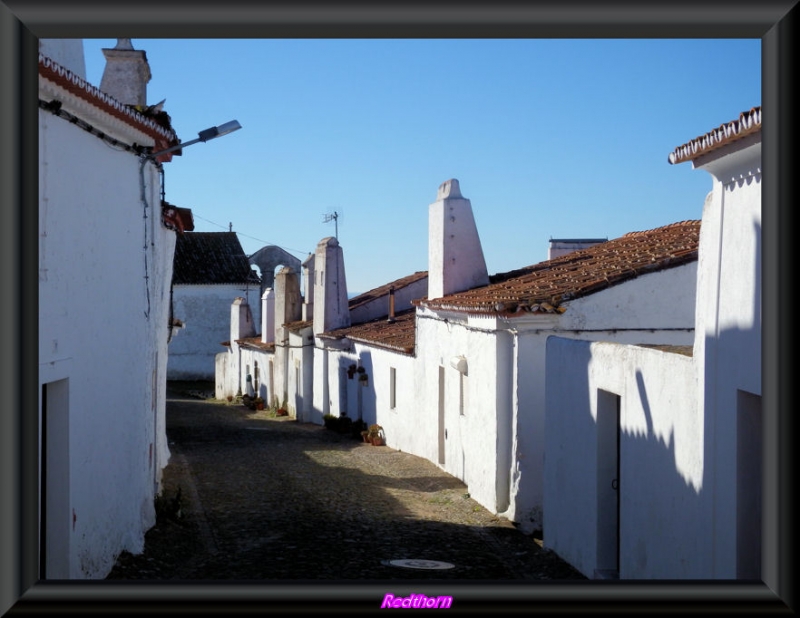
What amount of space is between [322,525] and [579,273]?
5.07 metres

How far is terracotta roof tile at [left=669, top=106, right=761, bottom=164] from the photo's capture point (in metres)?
5.73

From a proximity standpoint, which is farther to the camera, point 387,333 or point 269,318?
point 269,318

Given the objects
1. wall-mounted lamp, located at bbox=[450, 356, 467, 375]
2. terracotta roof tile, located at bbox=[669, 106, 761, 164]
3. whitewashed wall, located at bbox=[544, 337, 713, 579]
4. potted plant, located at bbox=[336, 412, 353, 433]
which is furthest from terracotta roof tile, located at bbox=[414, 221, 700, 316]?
potted plant, located at bbox=[336, 412, 353, 433]

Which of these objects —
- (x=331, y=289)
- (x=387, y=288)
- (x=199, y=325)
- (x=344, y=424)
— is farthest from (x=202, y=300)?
(x=344, y=424)

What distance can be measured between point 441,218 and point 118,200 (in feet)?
29.1

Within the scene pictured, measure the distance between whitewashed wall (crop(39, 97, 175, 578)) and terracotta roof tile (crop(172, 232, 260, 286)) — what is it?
35.9 meters

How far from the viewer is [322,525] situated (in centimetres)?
1224

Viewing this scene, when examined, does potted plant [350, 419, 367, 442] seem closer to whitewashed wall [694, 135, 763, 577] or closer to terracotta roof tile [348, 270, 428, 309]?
terracotta roof tile [348, 270, 428, 309]

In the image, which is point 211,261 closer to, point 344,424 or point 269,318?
point 269,318

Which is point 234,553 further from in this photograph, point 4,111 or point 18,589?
point 4,111

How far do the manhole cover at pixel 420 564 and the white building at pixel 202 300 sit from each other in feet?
121

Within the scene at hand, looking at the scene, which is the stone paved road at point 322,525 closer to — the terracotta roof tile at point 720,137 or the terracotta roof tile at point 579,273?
the terracotta roof tile at point 579,273

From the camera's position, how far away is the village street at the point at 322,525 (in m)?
9.88
